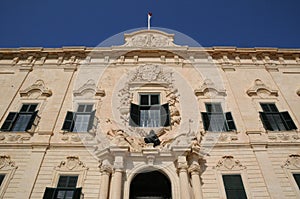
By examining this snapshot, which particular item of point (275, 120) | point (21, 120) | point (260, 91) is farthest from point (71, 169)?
point (260, 91)

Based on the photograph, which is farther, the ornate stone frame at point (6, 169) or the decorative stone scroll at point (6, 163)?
the decorative stone scroll at point (6, 163)

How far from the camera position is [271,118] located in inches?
482

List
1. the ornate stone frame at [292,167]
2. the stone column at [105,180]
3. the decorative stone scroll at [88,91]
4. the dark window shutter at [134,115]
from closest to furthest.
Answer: the stone column at [105,180]
the ornate stone frame at [292,167]
the dark window shutter at [134,115]
the decorative stone scroll at [88,91]

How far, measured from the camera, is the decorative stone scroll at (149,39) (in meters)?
16.5

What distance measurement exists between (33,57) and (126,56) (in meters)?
6.09

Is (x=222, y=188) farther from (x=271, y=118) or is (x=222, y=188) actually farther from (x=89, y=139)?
(x=89, y=139)

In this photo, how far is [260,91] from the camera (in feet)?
45.4

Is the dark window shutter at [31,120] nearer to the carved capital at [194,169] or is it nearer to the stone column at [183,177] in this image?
the stone column at [183,177]

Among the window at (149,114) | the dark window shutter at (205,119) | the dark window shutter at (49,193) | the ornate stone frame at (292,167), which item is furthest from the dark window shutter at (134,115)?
the ornate stone frame at (292,167)

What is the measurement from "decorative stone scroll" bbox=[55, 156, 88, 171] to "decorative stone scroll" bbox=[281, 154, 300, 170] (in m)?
8.53

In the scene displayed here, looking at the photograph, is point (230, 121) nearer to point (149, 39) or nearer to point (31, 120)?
point (149, 39)

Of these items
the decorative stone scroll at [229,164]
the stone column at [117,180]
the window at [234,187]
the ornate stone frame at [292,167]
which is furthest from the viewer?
the decorative stone scroll at [229,164]

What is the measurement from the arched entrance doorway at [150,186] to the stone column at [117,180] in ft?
3.67

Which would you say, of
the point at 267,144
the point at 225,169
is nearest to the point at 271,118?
the point at 267,144
